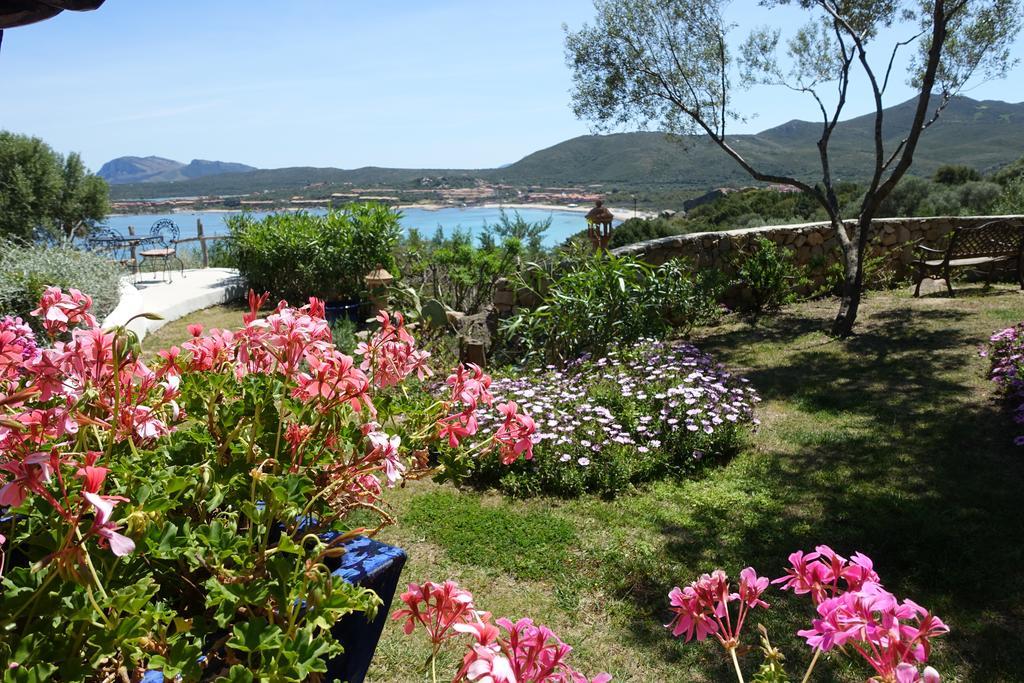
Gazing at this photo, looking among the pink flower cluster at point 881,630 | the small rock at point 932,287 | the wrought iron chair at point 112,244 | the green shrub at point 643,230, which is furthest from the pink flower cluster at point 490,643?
the green shrub at point 643,230

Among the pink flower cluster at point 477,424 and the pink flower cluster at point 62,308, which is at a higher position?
the pink flower cluster at point 62,308

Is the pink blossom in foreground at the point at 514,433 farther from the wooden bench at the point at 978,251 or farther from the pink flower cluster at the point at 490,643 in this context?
the wooden bench at the point at 978,251

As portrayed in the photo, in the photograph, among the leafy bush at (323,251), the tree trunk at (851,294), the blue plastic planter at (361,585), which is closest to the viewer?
the blue plastic planter at (361,585)

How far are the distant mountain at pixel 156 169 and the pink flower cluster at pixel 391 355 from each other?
68850 millimetres

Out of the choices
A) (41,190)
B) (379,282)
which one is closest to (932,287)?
(379,282)

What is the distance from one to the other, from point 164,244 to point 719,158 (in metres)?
26.6

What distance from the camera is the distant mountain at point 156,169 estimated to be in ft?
211

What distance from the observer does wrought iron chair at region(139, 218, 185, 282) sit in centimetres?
1255

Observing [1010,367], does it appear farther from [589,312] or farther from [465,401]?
[465,401]

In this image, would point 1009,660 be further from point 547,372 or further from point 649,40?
point 649,40

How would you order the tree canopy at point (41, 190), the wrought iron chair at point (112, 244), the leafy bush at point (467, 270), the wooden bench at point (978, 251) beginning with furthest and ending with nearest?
the tree canopy at point (41, 190) < the wrought iron chair at point (112, 244) < the wooden bench at point (978, 251) < the leafy bush at point (467, 270)

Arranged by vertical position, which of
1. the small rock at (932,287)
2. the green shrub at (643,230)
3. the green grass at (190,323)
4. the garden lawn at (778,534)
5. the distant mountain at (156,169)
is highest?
the distant mountain at (156,169)

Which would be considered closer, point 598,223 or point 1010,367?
point 1010,367

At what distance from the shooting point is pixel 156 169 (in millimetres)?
73875
